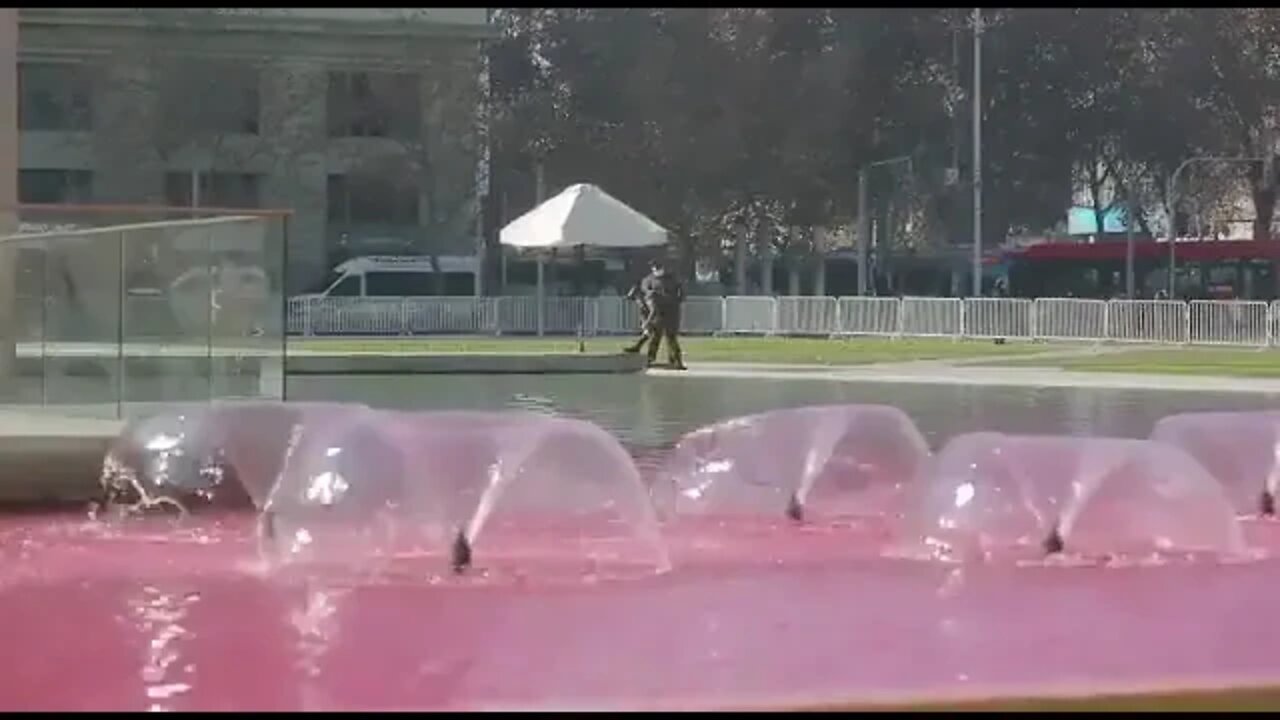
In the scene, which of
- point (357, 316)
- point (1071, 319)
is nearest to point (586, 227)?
point (1071, 319)

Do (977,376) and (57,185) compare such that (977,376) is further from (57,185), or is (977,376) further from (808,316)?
(57,185)

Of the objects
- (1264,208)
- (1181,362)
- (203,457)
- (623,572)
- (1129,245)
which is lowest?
(623,572)

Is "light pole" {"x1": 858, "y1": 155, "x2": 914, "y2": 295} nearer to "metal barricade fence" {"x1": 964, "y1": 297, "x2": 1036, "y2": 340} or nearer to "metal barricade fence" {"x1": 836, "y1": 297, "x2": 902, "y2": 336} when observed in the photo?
"metal barricade fence" {"x1": 836, "y1": 297, "x2": 902, "y2": 336}

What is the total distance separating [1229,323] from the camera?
38594 millimetres

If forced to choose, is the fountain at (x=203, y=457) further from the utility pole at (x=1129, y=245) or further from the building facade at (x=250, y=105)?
the utility pole at (x=1129, y=245)

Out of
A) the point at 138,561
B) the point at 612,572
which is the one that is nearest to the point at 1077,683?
the point at 612,572

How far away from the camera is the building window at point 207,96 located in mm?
50594

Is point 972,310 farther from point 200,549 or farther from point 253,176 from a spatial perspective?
point 200,549

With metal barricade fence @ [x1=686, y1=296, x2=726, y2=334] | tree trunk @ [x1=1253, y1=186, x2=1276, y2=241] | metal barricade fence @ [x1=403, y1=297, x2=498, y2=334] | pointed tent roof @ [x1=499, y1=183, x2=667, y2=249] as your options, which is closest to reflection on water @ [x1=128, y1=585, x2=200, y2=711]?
pointed tent roof @ [x1=499, y1=183, x2=667, y2=249]

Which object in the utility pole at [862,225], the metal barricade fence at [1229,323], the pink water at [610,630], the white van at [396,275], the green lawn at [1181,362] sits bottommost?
the pink water at [610,630]

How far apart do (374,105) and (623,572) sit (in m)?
45.1

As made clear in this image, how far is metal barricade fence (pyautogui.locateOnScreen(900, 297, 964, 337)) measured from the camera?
42906 mm

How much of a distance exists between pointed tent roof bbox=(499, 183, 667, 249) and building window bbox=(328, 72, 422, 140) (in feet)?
63.4

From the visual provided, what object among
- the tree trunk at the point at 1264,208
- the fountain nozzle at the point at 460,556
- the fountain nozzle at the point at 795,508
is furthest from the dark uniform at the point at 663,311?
the tree trunk at the point at 1264,208
